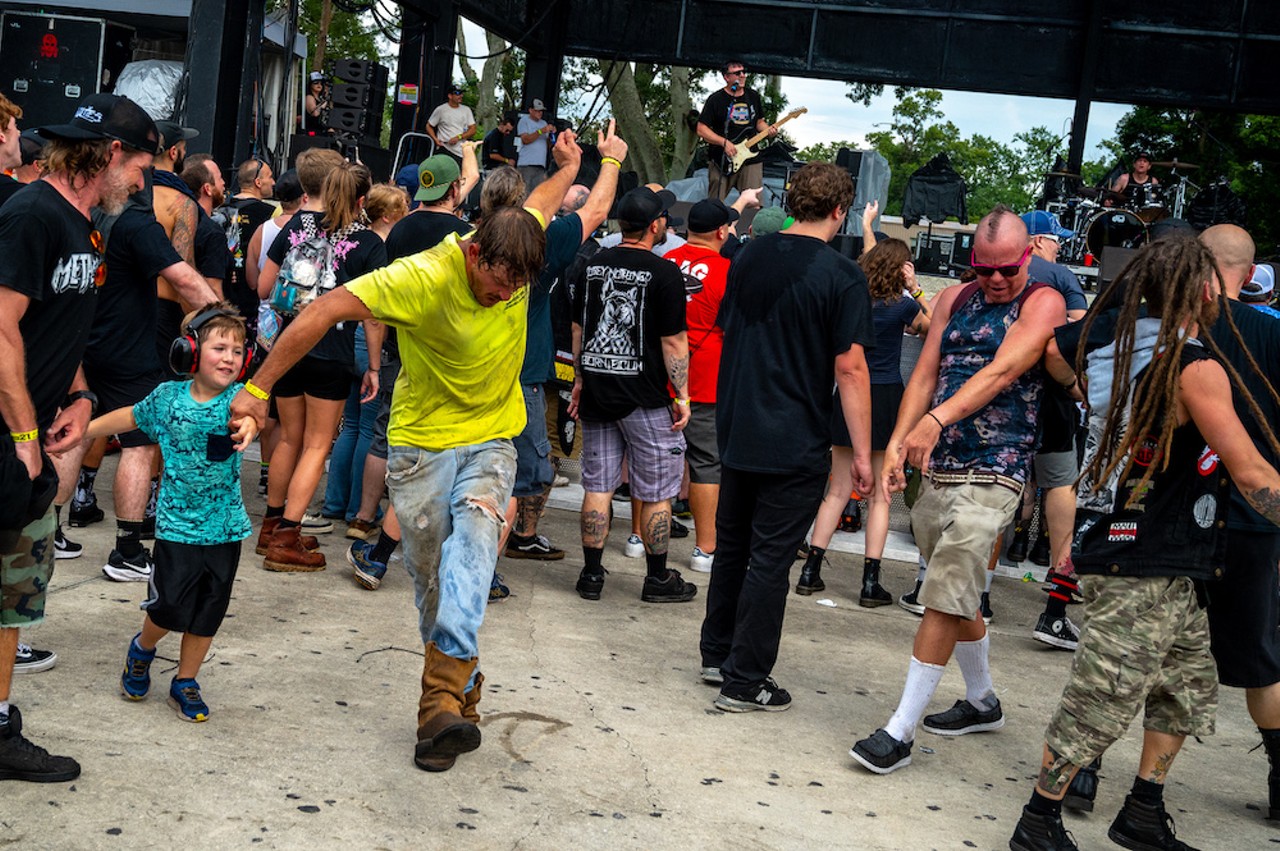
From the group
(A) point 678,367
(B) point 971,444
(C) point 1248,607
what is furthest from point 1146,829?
(A) point 678,367

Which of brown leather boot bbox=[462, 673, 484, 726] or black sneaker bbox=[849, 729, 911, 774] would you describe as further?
black sneaker bbox=[849, 729, 911, 774]

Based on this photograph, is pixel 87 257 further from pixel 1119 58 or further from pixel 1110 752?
pixel 1119 58

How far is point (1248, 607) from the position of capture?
4.45 meters

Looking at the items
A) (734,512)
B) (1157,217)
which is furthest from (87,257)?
(1157,217)

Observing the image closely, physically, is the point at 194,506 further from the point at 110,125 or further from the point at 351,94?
the point at 351,94

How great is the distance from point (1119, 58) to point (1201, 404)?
54.6 feet

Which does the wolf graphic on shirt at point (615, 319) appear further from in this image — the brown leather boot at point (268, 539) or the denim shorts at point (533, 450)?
the brown leather boot at point (268, 539)

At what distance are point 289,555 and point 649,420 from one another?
1950 mm

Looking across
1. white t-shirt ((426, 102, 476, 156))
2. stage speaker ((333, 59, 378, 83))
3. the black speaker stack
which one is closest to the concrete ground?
the black speaker stack

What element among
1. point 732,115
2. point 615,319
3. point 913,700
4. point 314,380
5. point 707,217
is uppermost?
point 732,115

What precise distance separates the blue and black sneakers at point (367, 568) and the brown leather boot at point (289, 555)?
0.25 m

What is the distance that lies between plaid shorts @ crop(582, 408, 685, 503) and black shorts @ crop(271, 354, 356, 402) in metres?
1.32

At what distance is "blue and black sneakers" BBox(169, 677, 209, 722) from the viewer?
4391 mm

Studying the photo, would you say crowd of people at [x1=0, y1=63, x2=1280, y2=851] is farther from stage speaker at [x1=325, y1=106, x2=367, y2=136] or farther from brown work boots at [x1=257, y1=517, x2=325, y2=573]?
stage speaker at [x1=325, y1=106, x2=367, y2=136]
